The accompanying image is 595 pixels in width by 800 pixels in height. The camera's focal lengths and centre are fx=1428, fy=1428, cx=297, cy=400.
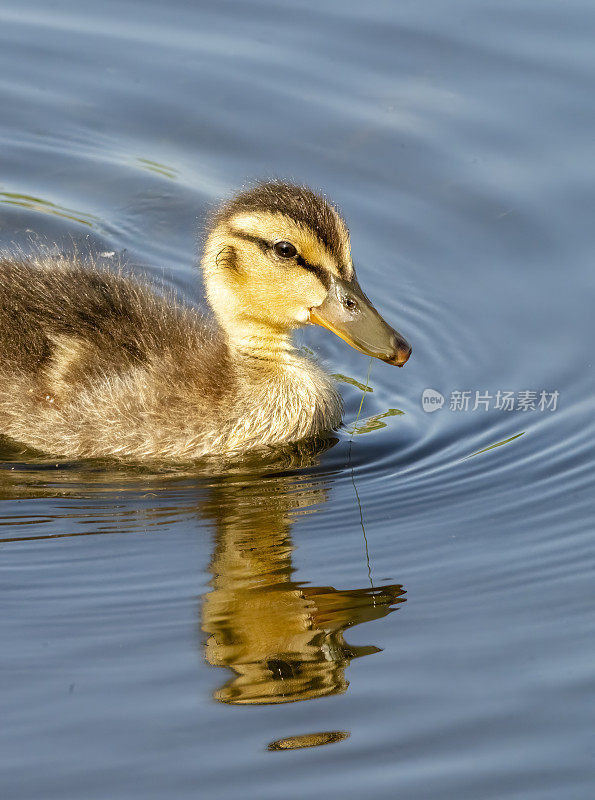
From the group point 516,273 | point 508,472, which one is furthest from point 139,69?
point 508,472

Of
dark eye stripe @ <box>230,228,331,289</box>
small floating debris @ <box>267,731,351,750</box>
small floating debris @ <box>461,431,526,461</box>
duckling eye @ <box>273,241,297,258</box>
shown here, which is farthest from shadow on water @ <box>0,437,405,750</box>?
duckling eye @ <box>273,241,297,258</box>

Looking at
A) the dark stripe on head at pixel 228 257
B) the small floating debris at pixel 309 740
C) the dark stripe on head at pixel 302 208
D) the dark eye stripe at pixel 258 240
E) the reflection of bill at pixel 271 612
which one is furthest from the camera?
the dark stripe on head at pixel 228 257

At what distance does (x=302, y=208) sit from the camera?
6.65 m

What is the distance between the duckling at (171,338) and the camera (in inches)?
264

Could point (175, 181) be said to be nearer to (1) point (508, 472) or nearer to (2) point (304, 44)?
(2) point (304, 44)

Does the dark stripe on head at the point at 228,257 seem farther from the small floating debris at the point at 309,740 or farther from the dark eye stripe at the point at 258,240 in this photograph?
the small floating debris at the point at 309,740

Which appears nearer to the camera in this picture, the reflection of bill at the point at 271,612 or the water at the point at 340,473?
the water at the point at 340,473

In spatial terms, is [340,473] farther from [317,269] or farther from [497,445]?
[317,269]

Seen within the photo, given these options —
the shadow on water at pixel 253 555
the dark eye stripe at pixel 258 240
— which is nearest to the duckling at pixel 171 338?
the dark eye stripe at pixel 258 240

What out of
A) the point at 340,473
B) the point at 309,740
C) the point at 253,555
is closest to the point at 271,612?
the point at 253,555

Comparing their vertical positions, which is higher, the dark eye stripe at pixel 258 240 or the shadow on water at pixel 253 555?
the dark eye stripe at pixel 258 240

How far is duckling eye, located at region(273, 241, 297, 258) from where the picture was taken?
671 cm

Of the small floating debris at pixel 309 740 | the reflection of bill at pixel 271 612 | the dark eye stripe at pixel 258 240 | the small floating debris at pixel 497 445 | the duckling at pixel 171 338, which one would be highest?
the dark eye stripe at pixel 258 240

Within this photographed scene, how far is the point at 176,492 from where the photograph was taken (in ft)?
21.5
